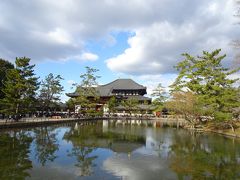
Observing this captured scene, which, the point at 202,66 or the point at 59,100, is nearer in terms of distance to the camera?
the point at 202,66

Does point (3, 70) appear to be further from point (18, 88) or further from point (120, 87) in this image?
point (120, 87)

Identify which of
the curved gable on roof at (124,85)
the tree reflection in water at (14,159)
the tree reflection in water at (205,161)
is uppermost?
the curved gable on roof at (124,85)

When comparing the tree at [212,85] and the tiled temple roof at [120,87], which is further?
the tiled temple roof at [120,87]

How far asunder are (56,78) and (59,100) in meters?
4.46

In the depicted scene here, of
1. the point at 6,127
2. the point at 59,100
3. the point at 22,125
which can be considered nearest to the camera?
the point at 6,127

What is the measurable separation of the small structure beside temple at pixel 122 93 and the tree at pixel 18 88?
108 feet

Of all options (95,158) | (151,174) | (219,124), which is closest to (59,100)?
(219,124)

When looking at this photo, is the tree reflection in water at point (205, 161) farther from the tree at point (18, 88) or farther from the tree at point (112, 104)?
the tree at point (112, 104)

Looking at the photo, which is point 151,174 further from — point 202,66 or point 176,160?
point 202,66

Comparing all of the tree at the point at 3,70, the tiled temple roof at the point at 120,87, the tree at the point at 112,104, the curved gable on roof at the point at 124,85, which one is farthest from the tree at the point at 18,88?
the curved gable on roof at the point at 124,85

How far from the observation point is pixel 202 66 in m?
37.6

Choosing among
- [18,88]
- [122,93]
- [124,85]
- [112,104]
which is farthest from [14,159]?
[124,85]

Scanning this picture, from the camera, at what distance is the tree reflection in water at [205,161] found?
12.8m

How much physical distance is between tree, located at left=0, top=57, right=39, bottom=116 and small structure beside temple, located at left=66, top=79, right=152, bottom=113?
1291 inches
